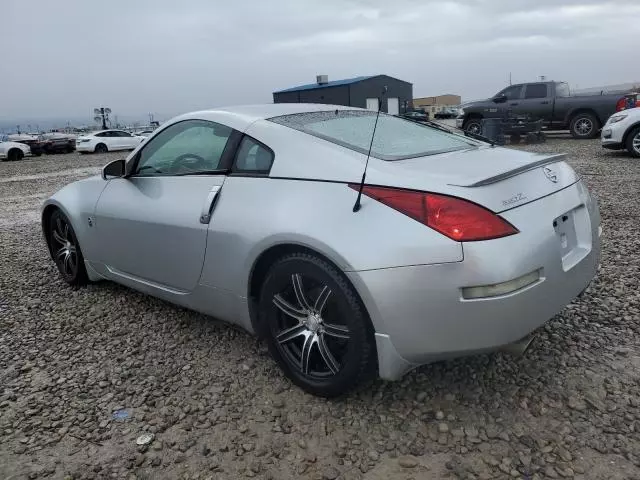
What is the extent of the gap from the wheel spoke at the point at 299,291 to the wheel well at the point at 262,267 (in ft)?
0.39

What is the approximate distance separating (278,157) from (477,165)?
947 millimetres

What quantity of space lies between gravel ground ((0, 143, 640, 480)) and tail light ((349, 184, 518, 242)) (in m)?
0.86

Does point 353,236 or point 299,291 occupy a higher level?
point 353,236

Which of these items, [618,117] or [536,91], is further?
[536,91]

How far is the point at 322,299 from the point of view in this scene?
2.38 m

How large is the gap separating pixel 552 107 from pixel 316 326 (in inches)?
615

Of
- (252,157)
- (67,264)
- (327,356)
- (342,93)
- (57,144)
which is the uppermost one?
(342,93)

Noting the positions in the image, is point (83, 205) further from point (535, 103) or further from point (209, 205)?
point (535, 103)

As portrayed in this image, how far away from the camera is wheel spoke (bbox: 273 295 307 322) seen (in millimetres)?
2506

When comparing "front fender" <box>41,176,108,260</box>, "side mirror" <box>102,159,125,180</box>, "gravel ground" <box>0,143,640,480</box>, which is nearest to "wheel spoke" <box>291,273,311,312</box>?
"gravel ground" <box>0,143,640,480</box>

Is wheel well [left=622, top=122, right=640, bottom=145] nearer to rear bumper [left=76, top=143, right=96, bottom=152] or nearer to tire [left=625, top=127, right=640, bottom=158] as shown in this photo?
tire [left=625, top=127, right=640, bottom=158]

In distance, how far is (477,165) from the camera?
7.94ft

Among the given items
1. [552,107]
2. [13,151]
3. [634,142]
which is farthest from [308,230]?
[13,151]

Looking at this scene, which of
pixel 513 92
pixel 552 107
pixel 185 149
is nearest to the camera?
pixel 185 149
